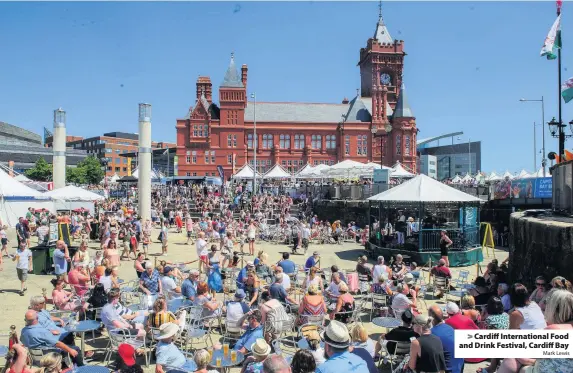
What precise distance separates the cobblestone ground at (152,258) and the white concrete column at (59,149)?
5.18 meters

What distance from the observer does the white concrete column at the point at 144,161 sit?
2377 centimetres

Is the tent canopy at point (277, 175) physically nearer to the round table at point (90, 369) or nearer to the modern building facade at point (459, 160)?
the round table at point (90, 369)

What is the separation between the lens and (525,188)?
24266 millimetres

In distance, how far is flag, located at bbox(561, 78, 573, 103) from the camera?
631 inches

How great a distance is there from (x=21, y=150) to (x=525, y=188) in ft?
332

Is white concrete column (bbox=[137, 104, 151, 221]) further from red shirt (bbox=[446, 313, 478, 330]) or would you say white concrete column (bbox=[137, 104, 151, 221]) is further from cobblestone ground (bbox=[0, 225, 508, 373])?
red shirt (bbox=[446, 313, 478, 330])

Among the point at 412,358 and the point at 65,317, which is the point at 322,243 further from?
the point at 412,358

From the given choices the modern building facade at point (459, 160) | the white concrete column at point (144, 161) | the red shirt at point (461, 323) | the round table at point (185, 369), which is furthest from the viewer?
the modern building facade at point (459, 160)

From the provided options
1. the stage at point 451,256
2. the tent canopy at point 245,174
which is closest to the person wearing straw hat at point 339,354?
the stage at point 451,256

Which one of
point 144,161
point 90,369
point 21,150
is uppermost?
point 21,150

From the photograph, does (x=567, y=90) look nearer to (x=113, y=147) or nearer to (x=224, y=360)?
(x=224, y=360)

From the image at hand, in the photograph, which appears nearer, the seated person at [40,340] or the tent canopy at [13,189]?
the seated person at [40,340]

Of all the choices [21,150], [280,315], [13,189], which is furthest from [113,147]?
[280,315]

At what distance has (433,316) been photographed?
5637 mm
